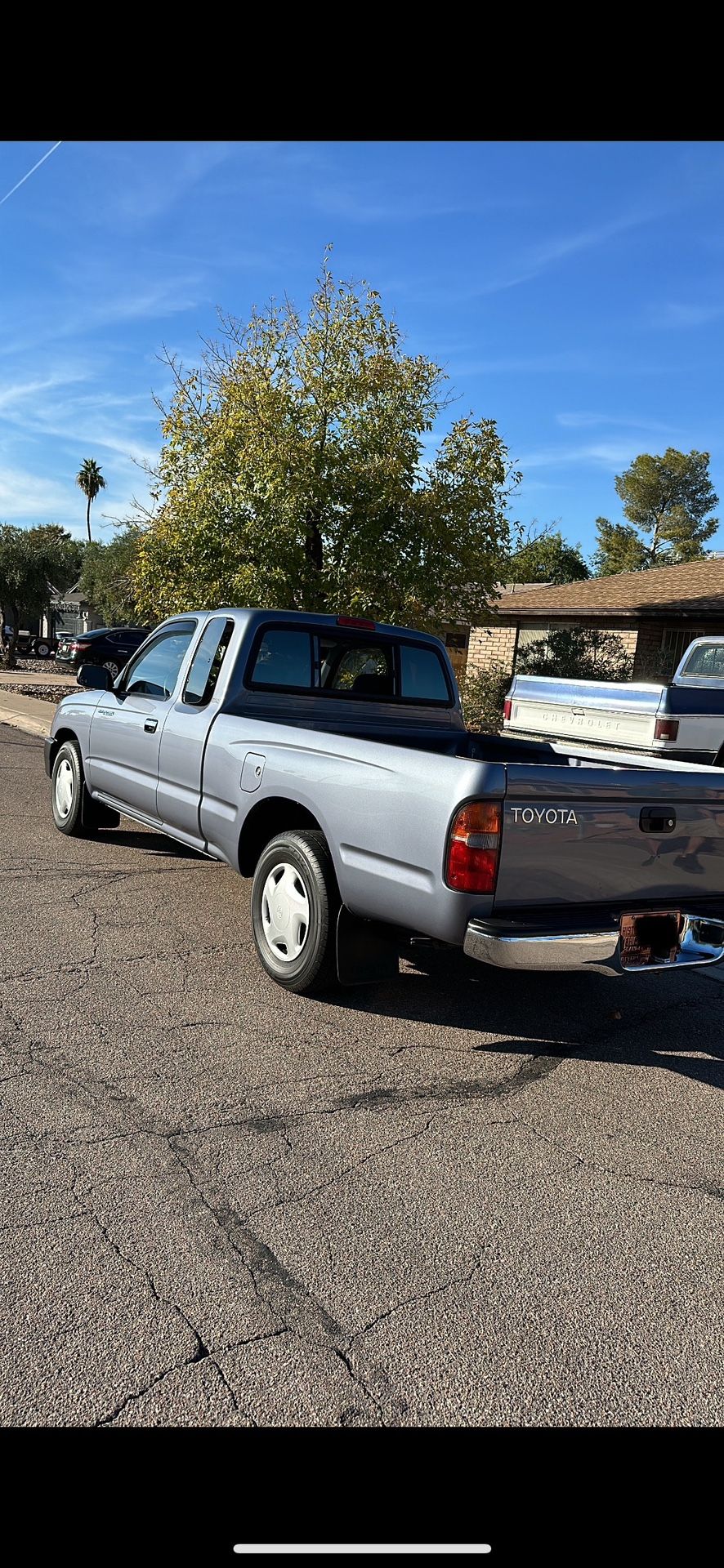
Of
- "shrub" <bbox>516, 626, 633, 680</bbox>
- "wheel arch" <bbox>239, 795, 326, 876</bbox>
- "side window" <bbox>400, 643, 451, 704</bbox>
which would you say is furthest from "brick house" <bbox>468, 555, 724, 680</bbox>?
"wheel arch" <bbox>239, 795, 326, 876</bbox>

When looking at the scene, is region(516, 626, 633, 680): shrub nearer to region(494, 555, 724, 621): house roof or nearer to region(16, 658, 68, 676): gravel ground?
region(494, 555, 724, 621): house roof

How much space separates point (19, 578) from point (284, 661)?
3202cm

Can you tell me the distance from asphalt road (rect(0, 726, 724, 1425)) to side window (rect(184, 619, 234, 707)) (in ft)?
4.99

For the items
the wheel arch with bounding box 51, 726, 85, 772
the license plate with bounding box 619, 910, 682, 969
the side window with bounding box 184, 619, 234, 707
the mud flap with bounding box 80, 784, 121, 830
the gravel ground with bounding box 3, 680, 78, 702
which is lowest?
the gravel ground with bounding box 3, 680, 78, 702

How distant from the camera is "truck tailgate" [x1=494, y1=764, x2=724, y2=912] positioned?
3.88 m

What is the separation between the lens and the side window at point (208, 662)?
238 inches

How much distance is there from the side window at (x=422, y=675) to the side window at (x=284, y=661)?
0.74 metres

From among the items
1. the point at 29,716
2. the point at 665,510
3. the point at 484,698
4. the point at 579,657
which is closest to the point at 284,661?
the point at 29,716

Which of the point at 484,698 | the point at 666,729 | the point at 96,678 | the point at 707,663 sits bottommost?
the point at 484,698

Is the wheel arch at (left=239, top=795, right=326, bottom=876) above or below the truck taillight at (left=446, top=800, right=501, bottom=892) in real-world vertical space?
below

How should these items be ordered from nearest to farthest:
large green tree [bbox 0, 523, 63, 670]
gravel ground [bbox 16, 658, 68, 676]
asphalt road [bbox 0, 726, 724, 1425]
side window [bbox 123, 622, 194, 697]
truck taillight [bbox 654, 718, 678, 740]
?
1. asphalt road [bbox 0, 726, 724, 1425]
2. side window [bbox 123, 622, 194, 697]
3. truck taillight [bbox 654, 718, 678, 740]
4. gravel ground [bbox 16, 658, 68, 676]
5. large green tree [bbox 0, 523, 63, 670]

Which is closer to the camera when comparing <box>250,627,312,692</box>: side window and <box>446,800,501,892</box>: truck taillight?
<box>446,800,501,892</box>: truck taillight

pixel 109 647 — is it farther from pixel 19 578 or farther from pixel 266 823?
pixel 266 823

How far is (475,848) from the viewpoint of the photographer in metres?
3.82
